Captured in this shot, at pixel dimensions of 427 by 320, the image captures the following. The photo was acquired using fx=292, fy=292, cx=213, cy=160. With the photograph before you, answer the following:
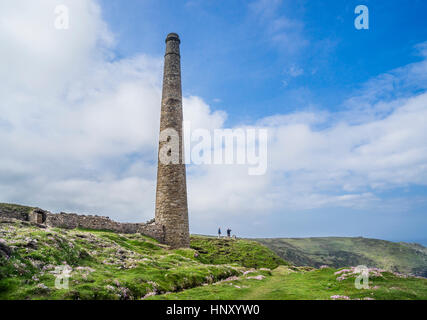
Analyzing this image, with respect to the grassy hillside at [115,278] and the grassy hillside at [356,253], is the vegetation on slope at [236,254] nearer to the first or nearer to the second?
the grassy hillside at [115,278]

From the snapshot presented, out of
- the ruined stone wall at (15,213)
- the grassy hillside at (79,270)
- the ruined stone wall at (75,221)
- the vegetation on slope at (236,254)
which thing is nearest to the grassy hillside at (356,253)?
the vegetation on slope at (236,254)

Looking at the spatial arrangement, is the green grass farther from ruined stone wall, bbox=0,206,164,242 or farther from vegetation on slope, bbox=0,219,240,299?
ruined stone wall, bbox=0,206,164,242

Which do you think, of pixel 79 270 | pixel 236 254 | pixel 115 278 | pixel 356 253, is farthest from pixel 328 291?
pixel 356 253

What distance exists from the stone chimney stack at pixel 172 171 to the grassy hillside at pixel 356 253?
6032cm

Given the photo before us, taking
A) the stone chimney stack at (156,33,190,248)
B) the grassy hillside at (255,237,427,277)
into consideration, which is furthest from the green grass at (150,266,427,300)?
the grassy hillside at (255,237,427,277)

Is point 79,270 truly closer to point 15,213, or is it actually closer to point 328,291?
point 328,291

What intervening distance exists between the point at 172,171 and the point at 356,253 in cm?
11964

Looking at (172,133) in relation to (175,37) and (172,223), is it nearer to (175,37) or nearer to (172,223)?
(172,223)

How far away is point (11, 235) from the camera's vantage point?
58.4ft

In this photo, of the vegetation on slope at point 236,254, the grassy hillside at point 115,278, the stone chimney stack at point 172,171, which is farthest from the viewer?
the vegetation on slope at point 236,254

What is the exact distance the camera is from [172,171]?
42656 mm

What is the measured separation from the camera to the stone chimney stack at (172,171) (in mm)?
42250

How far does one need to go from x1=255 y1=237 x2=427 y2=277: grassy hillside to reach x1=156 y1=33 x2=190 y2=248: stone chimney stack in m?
60.3
